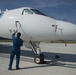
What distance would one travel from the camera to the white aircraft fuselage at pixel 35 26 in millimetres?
11031

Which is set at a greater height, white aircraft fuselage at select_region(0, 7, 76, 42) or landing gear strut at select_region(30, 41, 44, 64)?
white aircraft fuselage at select_region(0, 7, 76, 42)

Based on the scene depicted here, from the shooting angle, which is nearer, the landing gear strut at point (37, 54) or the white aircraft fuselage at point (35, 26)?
the white aircraft fuselage at point (35, 26)

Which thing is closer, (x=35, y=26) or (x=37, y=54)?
(x=35, y=26)

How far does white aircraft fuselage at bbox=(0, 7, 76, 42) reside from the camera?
1103 centimetres

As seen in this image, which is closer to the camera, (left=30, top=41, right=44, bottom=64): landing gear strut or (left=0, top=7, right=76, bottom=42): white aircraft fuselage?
(left=0, top=7, right=76, bottom=42): white aircraft fuselage

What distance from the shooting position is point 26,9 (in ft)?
41.6

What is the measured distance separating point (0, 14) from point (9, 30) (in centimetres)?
171

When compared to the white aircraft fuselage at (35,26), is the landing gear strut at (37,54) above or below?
below

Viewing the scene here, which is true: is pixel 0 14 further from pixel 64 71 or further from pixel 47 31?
pixel 64 71

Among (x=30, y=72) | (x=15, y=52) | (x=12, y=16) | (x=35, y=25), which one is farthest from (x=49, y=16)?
(x=30, y=72)

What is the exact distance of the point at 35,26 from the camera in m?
11.7

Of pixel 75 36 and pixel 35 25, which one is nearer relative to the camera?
pixel 75 36

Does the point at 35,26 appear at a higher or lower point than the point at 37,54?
higher

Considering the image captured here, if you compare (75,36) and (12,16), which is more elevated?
(12,16)
